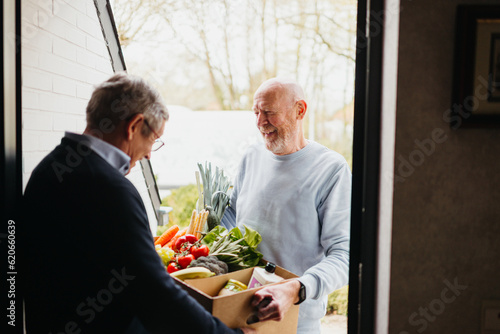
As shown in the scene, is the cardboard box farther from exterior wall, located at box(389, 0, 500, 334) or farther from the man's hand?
exterior wall, located at box(389, 0, 500, 334)

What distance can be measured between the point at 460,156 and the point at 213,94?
21.3 feet

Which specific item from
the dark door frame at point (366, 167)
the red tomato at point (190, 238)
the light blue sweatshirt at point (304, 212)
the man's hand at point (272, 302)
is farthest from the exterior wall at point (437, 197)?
the red tomato at point (190, 238)

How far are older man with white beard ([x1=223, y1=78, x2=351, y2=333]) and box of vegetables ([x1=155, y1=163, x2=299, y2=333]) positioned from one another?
10 cm

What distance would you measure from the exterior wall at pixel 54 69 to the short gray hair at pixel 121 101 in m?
0.35

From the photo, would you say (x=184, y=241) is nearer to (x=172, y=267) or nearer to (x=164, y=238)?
(x=172, y=267)

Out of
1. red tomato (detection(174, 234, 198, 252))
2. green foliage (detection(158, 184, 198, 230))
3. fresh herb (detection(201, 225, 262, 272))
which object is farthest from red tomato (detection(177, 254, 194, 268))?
green foliage (detection(158, 184, 198, 230))

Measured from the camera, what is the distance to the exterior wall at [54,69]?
156cm

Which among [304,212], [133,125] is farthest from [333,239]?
[133,125]

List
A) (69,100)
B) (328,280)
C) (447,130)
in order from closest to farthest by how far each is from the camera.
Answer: (447,130) < (328,280) < (69,100)

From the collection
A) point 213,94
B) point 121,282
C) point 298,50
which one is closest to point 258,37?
point 298,50

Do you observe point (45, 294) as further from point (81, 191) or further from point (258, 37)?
point (258, 37)

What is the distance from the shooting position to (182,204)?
4.86 metres

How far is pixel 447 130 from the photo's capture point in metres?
1.07

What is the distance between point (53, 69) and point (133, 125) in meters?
0.85
